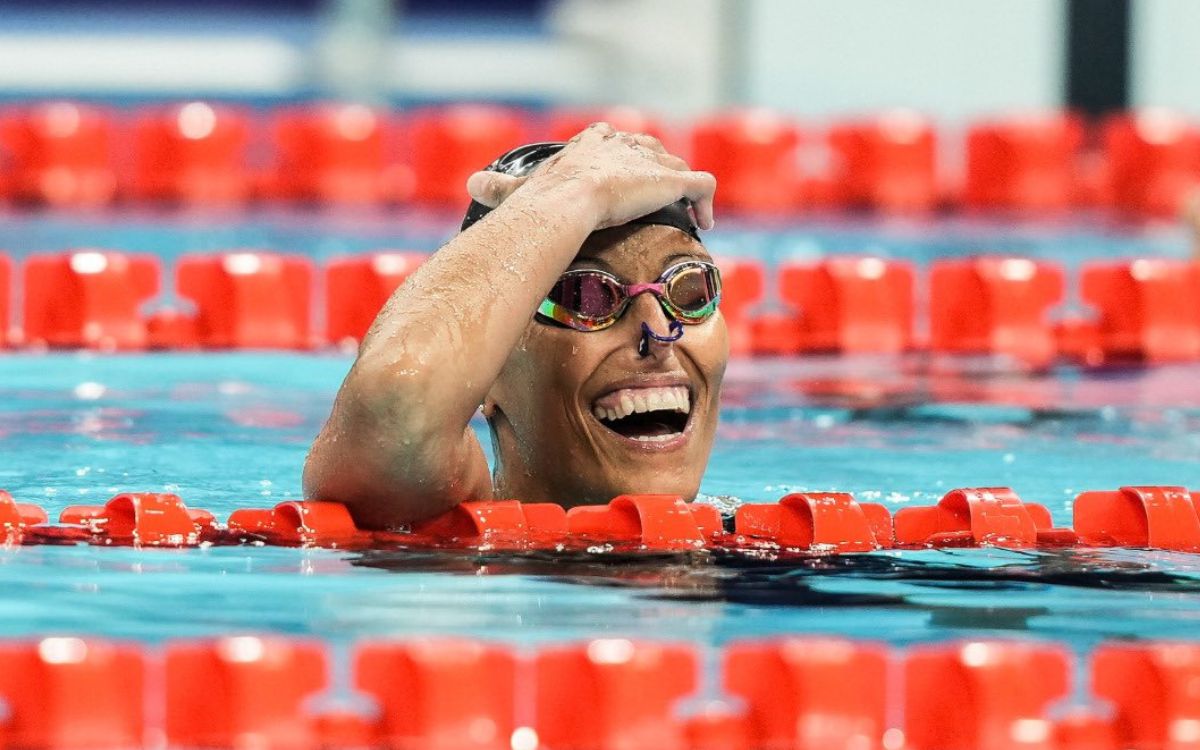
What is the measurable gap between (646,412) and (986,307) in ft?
14.1

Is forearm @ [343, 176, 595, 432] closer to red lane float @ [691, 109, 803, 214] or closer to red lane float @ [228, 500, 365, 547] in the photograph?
red lane float @ [228, 500, 365, 547]

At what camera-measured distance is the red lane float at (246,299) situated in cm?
704

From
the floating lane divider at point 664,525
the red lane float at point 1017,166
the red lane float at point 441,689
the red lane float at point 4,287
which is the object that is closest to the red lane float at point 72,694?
the red lane float at point 441,689

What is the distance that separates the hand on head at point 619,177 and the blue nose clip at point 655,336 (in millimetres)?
171

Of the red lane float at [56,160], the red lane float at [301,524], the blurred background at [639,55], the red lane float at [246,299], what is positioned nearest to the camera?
the red lane float at [301,524]

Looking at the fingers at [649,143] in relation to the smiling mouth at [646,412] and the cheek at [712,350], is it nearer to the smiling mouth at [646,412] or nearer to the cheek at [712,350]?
the cheek at [712,350]

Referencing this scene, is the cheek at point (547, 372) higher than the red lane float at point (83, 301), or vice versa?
the red lane float at point (83, 301)

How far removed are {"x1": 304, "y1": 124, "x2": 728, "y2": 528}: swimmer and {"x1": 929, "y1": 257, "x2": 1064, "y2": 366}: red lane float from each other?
412 centimetres

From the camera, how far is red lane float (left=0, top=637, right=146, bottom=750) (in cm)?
299

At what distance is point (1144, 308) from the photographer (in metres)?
7.36

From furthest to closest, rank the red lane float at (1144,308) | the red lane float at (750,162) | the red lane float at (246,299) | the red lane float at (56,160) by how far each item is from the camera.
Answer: the red lane float at (750,162) < the red lane float at (56,160) < the red lane float at (1144,308) < the red lane float at (246,299)

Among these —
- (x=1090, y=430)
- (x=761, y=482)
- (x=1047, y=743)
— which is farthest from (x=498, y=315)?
(x=1090, y=430)

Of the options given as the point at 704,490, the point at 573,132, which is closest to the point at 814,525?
the point at 704,490

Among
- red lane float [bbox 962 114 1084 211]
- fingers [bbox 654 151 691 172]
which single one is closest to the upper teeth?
fingers [bbox 654 151 691 172]
